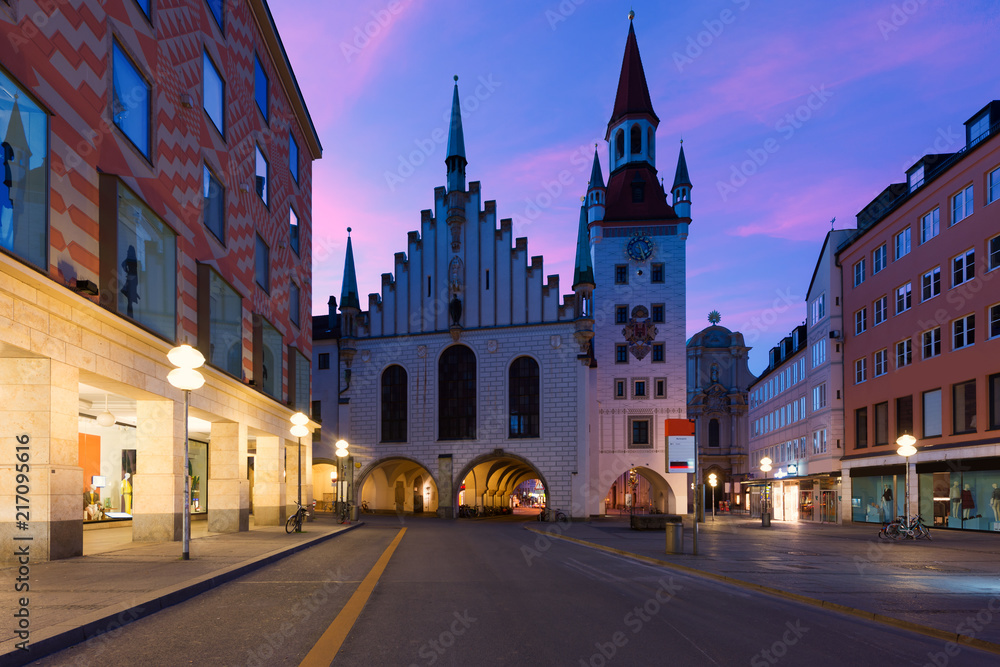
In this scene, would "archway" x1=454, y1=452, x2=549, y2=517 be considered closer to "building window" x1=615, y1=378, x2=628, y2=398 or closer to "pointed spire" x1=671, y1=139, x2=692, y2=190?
"building window" x1=615, y1=378, x2=628, y2=398

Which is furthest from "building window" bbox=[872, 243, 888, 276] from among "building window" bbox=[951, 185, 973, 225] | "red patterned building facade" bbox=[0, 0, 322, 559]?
"red patterned building facade" bbox=[0, 0, 322, 559]

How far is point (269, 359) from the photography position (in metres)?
29.1

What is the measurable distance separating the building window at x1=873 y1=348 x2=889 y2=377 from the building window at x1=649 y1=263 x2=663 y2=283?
1754cm

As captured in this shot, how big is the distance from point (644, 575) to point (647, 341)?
39638mm

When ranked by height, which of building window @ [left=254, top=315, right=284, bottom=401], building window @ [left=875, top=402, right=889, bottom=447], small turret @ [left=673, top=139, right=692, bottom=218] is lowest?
building window @ [left=875, top=402, right=889, bottom=447]

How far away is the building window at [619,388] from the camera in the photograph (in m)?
51.2

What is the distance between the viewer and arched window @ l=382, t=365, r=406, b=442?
49094 millimetres

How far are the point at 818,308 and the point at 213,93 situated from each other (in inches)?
1484

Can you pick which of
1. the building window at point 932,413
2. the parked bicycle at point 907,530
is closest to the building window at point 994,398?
the building window at point 932,413

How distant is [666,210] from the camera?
180 ft

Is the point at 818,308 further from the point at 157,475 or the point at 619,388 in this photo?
the point at 157,475

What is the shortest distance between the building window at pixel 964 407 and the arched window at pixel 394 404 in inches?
1240

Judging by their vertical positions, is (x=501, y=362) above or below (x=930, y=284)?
below

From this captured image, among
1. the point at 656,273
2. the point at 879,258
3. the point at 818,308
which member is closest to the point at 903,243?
the point at 879,258
